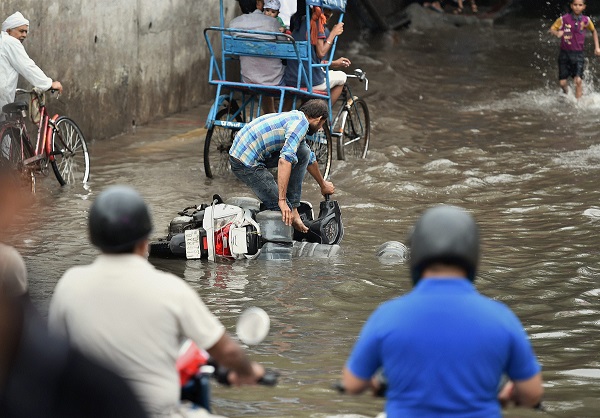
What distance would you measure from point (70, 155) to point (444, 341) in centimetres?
831

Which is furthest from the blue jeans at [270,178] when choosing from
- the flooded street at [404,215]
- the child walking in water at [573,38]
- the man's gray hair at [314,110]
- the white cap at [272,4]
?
the child walking in water at [573,38]

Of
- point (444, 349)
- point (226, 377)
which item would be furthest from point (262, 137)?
point (444, 349)

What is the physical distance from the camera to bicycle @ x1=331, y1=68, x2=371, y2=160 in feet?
40.8

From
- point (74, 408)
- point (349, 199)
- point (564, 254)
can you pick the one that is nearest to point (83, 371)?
point (74, 408)

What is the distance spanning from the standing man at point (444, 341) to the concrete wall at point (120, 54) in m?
8.66

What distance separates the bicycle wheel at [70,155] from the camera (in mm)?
10984

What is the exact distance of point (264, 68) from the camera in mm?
11648

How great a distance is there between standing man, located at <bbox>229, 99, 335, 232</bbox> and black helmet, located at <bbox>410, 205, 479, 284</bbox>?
5451mm

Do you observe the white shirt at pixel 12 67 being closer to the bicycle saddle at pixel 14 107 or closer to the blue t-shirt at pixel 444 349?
the bicycle saddle at pixel 14 107

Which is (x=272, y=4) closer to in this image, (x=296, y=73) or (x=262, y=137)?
(x=296, y=73)

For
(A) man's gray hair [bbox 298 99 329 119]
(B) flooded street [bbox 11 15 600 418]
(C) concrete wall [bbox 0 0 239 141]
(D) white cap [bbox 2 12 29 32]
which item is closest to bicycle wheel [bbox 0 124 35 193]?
(B) flooded street [bbox 11 15 600 418]

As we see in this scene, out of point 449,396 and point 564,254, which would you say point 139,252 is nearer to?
point 449,396

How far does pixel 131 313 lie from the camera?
3.55 m

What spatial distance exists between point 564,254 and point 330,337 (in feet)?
10.3
